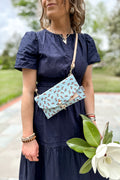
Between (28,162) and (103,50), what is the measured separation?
1386 centimetres

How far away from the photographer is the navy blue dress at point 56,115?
936mm

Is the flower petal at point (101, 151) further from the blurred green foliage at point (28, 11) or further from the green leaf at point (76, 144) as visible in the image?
the blurred green foliage at point (28, 11)

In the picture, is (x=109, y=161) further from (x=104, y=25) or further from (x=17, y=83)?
(x=104, y=25)

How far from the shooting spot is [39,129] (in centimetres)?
→ 104

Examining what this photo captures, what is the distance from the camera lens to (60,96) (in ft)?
3.15

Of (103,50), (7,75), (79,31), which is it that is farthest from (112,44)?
(79,31)

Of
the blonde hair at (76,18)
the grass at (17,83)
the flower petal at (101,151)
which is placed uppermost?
the blonde hair at (76,18)

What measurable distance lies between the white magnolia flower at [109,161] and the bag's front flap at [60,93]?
38 centimetres

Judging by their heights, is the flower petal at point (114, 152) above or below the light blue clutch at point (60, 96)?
below

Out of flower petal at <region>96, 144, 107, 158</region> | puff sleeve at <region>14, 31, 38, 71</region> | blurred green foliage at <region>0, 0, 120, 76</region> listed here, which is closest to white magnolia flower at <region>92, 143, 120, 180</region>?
flower petal at <region>96, 144, 107, 158</region>

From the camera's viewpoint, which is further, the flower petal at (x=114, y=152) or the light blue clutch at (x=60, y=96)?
the light blue clutch at (x=60, y=96)

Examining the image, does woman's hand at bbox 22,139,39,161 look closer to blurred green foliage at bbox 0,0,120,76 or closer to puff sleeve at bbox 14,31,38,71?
puff sleeve at bbox 14,31,38,71

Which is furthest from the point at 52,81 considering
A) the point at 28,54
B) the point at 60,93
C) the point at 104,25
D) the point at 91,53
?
the point at 104,25

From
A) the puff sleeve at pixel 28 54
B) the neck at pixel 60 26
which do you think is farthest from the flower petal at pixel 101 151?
the neck at pixel 60 26
